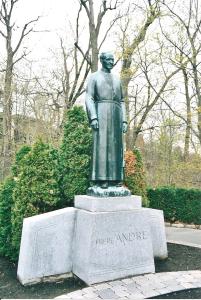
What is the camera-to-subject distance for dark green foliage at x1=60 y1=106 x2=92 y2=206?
7766 mm

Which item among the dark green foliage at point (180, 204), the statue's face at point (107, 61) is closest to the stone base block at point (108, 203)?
the statue's face at point (107, 61)

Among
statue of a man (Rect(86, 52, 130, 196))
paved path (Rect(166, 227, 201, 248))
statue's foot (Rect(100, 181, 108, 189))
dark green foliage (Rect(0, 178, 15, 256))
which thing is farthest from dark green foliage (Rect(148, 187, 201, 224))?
statue's foot (Rect(100, 181, 108, 189))

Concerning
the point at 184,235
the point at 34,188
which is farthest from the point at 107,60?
the point at 184,235

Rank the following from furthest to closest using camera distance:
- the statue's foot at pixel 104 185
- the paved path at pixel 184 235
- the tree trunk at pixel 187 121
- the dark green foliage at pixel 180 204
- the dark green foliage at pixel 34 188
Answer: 1. the tree trunk at pixel 187 121
2. the dark green foliage at pixel 180 204
3. the paved path at pixel 184 235
4. the dark green foliage at pixel 34 188
5. the statue's foot at pixel 104 185

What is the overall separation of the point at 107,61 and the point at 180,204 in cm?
744

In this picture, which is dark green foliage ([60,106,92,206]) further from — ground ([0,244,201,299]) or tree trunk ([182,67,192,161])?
tree trunk ([182,67,192,161])

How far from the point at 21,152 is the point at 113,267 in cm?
383

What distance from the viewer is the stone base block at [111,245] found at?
558 cm

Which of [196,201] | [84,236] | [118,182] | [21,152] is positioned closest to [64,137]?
[21,152]

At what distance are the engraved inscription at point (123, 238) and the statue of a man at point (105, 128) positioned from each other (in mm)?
667

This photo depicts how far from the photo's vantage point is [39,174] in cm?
710

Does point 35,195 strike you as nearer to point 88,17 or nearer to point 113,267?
point 113,267

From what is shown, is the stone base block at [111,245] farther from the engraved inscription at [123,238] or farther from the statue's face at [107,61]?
the statue's face at [107,61]

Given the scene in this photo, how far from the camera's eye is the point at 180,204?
12516 mm
